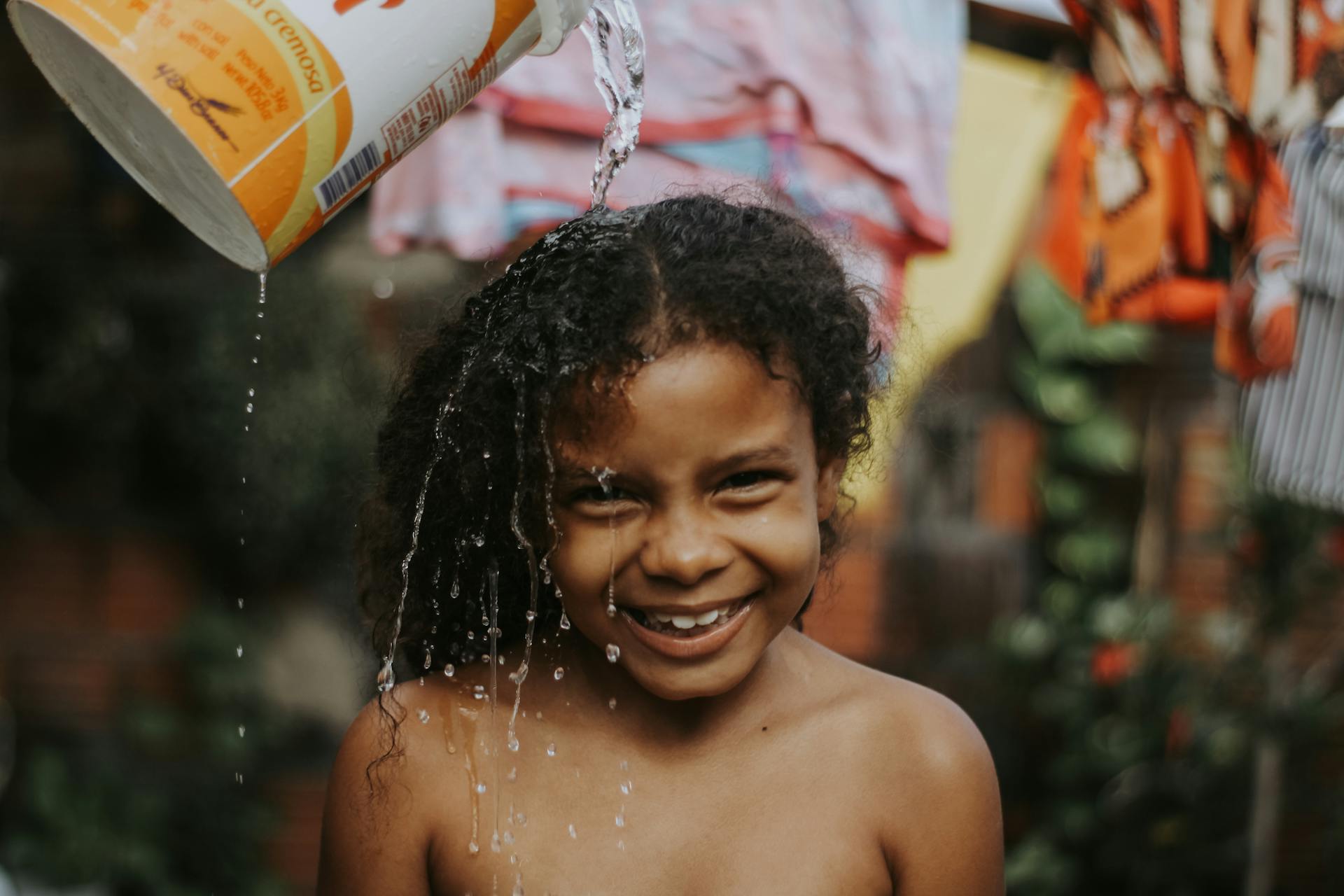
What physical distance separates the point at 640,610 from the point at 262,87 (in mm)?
612

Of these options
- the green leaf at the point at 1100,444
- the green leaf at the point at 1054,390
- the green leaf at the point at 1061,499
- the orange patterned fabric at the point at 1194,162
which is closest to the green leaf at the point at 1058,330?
the green leaf at the point at 1054,390

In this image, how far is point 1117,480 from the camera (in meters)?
4.11

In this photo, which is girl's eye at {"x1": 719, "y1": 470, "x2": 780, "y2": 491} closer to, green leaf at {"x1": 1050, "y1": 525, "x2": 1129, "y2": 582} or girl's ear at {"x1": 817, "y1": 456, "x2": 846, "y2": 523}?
girl's ear at {"x1": 817, "y1": 456, "x2": 846, "y2": 523}

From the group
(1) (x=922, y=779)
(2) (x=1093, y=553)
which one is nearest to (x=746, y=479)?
(1) (x=922, y=779)

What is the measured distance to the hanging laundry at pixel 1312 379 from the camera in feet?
7.27

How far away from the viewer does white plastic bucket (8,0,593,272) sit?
1.15m

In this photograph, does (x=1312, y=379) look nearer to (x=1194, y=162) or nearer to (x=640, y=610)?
(x=1194, y=162)

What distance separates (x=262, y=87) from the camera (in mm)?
1178

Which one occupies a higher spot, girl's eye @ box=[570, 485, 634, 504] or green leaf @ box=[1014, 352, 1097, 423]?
girl's eye @ box=[570, 485, 634, 504]

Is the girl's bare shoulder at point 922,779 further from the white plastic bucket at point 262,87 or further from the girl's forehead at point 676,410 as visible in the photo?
the white plastic bucket at point 262,87

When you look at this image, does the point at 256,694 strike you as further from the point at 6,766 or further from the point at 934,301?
the point at 934,301

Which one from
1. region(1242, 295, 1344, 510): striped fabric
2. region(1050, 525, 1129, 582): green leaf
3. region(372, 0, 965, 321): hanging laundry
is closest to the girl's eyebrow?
region(372, 0, 965, 321): hanging laundry

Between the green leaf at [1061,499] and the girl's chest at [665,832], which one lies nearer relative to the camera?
the girl's chest at [665,832]

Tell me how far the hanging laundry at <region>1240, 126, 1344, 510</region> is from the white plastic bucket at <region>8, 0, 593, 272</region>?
1.42 metres
